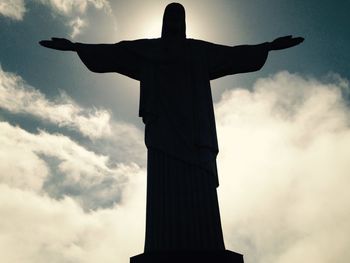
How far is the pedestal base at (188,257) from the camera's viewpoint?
5.62 meters

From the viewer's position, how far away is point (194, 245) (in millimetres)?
6090

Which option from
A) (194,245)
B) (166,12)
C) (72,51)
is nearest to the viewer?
(194,245)

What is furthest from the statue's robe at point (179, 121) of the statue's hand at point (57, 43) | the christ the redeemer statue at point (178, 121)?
the statue's hand at point (57, 43)

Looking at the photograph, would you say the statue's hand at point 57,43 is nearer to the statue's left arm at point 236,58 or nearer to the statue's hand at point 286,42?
the statue's left arm at point 236,58

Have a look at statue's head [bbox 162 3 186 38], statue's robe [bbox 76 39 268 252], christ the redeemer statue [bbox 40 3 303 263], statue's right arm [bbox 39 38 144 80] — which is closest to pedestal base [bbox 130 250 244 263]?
christ the redeemer statue [bbox 40 3 303 263]

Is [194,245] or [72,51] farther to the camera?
[72,51]

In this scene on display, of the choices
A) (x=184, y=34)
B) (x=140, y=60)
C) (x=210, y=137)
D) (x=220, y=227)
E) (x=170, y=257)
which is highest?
(x=184, y=34)

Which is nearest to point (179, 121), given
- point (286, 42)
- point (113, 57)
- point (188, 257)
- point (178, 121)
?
point (178, 121)

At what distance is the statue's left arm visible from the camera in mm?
8297

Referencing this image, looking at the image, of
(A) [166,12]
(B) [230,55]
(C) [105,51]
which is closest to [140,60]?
(C) [105,51]

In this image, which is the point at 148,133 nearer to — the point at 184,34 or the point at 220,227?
the point at 220,227

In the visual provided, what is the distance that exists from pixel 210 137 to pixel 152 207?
1.63 metres

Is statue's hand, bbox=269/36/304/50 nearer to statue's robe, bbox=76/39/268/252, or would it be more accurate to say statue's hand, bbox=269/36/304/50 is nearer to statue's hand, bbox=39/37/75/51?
statue's robe, bbox=76/39/268/252

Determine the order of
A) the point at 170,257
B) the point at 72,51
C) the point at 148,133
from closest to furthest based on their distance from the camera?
the point at 170,257 < the point at 148,133 < the point at 72,51
